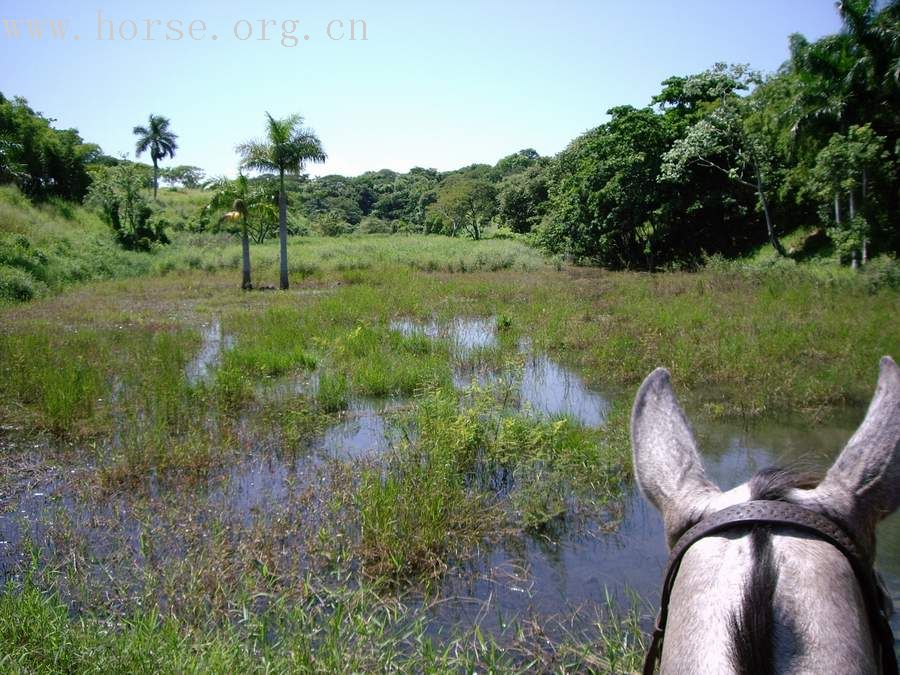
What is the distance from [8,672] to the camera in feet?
8.00

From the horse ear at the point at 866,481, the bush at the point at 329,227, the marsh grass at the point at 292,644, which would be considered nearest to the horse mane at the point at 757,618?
the horse ear at the point at 866,481

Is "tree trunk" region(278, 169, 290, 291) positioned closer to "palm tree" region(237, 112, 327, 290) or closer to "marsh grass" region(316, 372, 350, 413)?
"palm tree" region(237, 112, 327, 290)

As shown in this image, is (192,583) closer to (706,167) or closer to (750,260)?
(750,260)

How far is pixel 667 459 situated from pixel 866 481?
32 centimetres

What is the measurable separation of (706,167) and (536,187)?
16248mm

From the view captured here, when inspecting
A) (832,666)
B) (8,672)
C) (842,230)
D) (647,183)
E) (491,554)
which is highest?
(647,183)

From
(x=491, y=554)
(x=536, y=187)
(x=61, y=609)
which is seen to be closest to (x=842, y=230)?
(x=491, y=554)

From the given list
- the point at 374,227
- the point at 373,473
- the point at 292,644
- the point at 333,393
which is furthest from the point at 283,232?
the point at 374,227

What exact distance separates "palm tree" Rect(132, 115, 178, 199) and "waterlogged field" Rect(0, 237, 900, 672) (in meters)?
44.1

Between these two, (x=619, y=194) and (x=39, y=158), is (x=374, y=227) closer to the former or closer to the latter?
(x=39, y=158)

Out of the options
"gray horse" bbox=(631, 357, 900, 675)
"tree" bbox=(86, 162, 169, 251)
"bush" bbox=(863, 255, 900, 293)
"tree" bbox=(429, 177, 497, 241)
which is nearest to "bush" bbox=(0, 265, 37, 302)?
"tree" bbox=(86, 162, 169, 251)

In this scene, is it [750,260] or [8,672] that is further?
[750,260]

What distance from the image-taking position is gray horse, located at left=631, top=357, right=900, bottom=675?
2.59 feet

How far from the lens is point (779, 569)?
0.87 m
